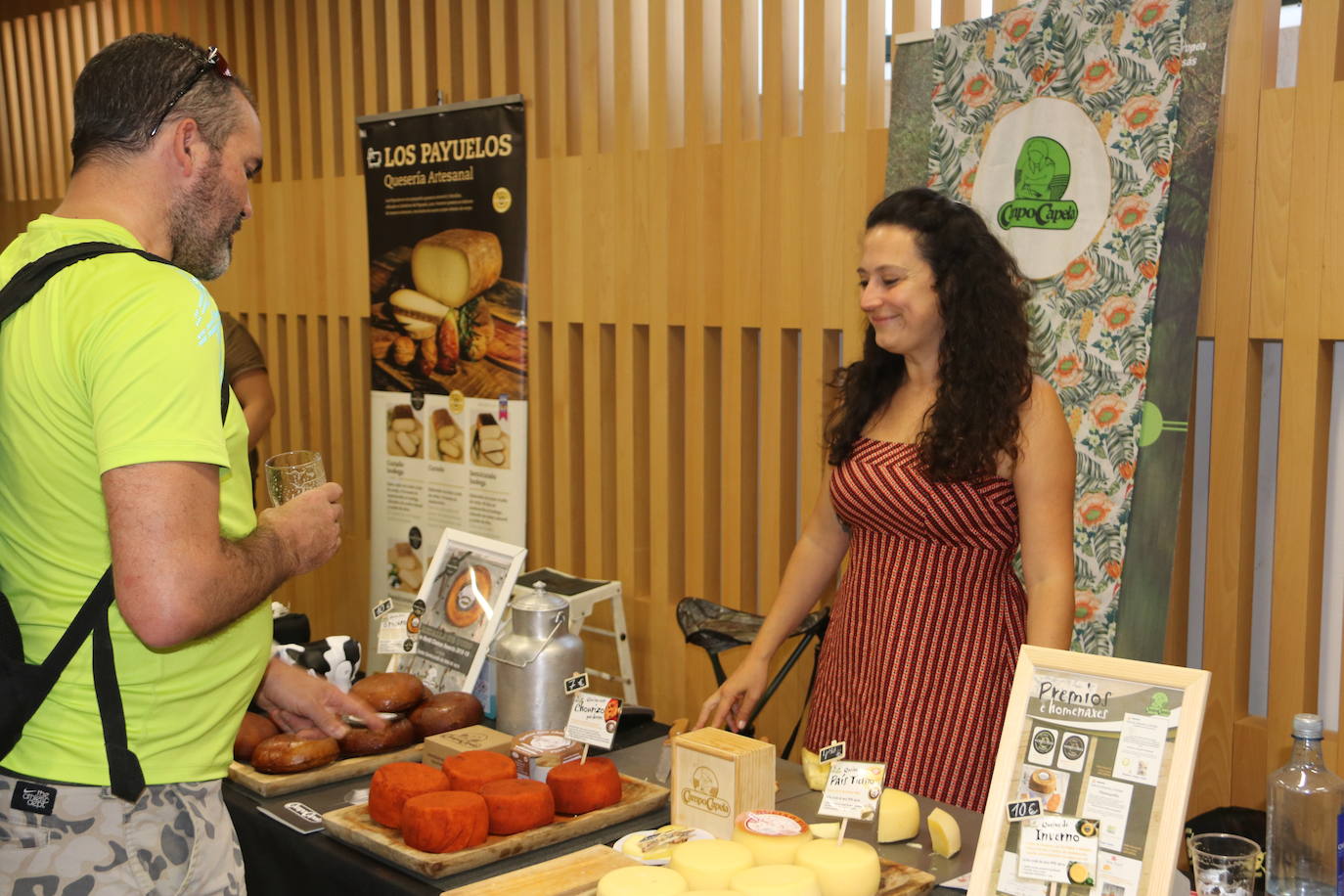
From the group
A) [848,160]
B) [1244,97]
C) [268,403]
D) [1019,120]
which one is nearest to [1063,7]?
[1019,120]

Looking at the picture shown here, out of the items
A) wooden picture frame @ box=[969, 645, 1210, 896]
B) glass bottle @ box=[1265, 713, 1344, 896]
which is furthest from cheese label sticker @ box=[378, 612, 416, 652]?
glass bottle @ box=[1265, 713, 1344, 896]

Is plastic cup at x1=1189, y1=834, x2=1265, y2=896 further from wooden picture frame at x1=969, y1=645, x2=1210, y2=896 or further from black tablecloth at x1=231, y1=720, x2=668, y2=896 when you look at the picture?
black tablecloth at x1=231, y1=720, x2=668, y2=896

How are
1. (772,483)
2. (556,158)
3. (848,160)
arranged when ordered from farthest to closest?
(556,158) < (772,483) < (848,160)

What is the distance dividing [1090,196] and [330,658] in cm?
190

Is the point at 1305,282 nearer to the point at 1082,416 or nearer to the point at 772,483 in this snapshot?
the point at 1082,416

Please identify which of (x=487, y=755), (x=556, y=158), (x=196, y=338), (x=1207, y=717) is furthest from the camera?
(x=556, y=158)

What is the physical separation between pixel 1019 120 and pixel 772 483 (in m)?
1.25

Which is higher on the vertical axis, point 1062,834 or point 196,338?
point 196,338

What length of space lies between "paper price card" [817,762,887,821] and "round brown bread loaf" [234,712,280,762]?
1125 millimetres

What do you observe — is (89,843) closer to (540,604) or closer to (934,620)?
(540,604)

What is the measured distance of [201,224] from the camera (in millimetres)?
1561

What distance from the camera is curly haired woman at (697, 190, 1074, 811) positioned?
219cm

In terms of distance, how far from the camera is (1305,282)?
8.81 feet

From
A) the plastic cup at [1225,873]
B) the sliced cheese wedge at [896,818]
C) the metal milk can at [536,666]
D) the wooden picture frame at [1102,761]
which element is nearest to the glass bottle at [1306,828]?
the plastic cup at [1225,873]
